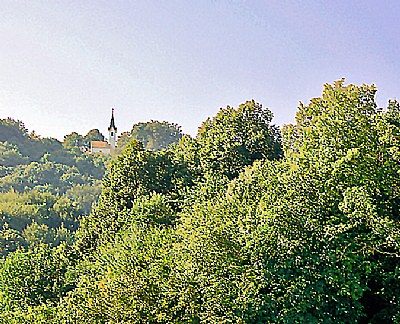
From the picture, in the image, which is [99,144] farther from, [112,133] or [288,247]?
[288,247]

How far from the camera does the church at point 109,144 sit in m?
144

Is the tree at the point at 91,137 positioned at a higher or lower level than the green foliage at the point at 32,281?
higher

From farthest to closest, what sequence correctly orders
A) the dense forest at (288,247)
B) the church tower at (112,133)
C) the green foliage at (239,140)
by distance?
the church tower at (112,133), the green foliage at (239,140), the dense forest at (288,247)

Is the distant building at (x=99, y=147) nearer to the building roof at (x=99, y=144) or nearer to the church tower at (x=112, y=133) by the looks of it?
the building roof at (x=99, y=144)

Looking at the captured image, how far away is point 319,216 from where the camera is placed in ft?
63.7

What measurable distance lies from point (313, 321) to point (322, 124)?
7997 millimetres

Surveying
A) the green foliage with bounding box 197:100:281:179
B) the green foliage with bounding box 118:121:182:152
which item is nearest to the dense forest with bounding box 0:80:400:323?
the green foliage with bounding box 197:100:281:179

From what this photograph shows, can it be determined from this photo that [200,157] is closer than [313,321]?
No

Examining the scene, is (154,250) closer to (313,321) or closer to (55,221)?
(313,321)

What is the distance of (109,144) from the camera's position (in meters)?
152

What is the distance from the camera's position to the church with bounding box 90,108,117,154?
143875 mm

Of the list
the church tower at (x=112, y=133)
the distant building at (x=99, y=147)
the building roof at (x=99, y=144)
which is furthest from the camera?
the building roof at (x=99, y=144)

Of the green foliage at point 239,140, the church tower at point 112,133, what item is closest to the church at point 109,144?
the church tower at point 112,133

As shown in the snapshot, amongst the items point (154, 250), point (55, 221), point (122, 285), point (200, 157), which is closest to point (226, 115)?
point (200, 157)
